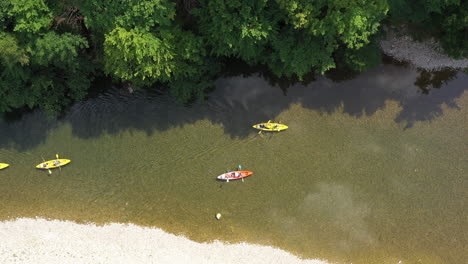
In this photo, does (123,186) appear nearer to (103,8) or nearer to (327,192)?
(103,8)

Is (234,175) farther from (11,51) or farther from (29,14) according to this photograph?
(29,14)

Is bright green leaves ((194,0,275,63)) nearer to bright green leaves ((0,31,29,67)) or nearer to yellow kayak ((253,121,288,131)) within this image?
yellow kayak ((253,121,288,131))

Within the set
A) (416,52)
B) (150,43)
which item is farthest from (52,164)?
(416,52)

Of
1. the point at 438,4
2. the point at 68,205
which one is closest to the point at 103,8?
the point at 68,205

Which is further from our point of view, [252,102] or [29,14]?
[252,102]

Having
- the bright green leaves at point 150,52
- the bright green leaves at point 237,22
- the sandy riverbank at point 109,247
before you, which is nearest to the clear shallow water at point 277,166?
the sandy riverbank at point 109,247

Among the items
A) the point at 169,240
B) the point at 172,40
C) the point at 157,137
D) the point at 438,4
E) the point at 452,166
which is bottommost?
the point at 169,240
